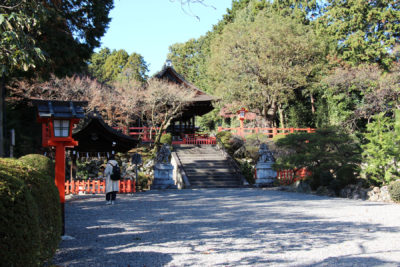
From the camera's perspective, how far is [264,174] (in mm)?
19016

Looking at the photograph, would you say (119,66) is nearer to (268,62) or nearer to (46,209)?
(268,62)

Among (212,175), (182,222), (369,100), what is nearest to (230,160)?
(212,175)

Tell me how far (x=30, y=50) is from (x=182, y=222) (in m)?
4.26

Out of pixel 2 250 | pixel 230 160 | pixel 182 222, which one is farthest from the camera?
pixel 230 160

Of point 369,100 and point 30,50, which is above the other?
point 369,100

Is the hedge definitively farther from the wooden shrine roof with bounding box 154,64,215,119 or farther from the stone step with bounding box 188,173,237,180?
the wooden shrine roof with bounding box 154,64,215,119

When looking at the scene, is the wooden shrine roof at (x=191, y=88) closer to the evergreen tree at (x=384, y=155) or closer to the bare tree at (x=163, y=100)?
the bare tree at (x=163, y=100)

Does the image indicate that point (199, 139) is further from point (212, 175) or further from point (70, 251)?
point (70, 251)

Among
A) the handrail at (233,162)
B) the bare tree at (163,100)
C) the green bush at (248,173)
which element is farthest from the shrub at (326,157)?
the bare tree at (163,100)

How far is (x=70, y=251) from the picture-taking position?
5242 millimetres

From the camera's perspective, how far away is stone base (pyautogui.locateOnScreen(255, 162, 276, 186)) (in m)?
19.0

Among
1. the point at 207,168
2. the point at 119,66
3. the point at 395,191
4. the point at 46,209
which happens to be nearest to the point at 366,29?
the point at 207,168

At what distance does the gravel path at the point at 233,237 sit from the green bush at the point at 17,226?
1.54 metres

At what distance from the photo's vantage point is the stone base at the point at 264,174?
62.2ft
